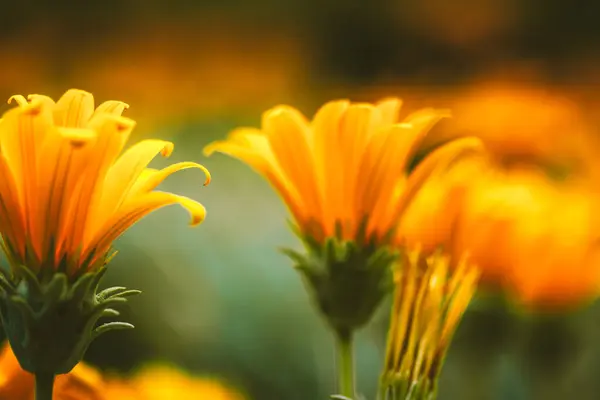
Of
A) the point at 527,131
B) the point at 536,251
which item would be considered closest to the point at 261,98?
the point at 527,131

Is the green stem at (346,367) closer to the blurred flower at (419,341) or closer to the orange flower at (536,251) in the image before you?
the blurred flower at (419,341)

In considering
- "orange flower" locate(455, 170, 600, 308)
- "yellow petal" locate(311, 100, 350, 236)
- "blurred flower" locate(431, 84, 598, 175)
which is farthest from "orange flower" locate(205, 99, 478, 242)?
"blurred flower" locate(431, 84, 598, 175)

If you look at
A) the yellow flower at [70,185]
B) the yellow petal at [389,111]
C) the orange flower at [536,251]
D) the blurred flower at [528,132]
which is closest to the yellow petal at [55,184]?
the yellow flower at [70,185]

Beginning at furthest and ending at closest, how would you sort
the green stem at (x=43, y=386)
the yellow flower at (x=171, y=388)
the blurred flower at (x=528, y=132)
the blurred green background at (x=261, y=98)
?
the blurred flower at (x=528, y=132) < the blurred green background at (x=261, y=98) < the yellow flower at (x=171, y=388) < the green stem at (x=43, y=386)

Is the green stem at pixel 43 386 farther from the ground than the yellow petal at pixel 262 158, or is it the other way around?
the yellow petal at pixel 262 158

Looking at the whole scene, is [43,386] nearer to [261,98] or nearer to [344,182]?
[344,182]

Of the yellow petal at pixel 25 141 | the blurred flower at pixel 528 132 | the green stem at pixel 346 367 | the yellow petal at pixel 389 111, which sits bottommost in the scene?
the green stem at pixel 346 367

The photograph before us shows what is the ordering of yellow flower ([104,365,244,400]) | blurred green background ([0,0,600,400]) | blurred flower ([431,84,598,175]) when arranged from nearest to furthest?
yellow flower ([104,365,244,400])
blurred green background ([0,0,600,400])
blurred flower ([431,84,598,175])

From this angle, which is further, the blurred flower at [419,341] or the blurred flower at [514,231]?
the blurred flower at [514,231]

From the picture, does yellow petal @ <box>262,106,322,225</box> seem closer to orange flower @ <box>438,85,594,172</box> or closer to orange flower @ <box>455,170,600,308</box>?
orange flower @ <box>455,170,600,308</box>

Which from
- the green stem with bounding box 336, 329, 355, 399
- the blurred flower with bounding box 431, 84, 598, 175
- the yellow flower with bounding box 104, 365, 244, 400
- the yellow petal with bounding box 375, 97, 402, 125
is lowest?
the yellow flower with bounding box 104, 365, 244, 400

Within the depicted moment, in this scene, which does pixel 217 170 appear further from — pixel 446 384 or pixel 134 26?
pixel 134 26
